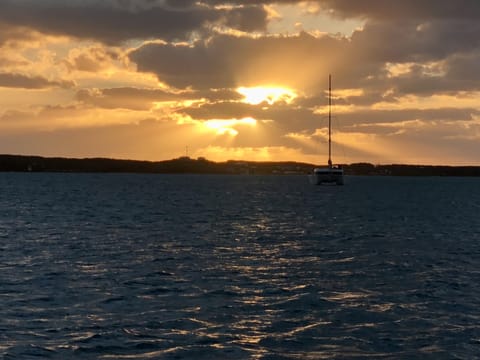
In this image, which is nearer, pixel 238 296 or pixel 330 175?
pixel 238 296

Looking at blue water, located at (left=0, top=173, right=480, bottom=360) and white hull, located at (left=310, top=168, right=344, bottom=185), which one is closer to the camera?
blue water, located at (left=0, top=173, right=480, bottom=360)

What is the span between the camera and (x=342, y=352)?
65.9ft

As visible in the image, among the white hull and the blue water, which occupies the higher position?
the white hull

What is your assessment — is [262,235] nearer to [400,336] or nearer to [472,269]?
[472,269]

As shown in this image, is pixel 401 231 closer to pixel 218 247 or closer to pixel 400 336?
pixel 218 247

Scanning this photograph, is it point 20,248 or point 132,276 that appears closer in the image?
point 132,276

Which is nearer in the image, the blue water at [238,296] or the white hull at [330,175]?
the blue water at [238,296]

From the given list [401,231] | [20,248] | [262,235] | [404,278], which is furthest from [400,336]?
[401,231]

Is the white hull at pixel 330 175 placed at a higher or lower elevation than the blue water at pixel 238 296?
higher

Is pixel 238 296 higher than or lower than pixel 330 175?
lower

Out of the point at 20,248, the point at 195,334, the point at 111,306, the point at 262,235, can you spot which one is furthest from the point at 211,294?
the point at 262,235

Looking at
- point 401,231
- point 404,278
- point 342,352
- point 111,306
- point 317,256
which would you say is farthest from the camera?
point 401,231

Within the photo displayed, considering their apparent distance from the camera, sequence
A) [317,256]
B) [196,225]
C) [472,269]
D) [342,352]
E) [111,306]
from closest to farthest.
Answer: [342,352] → [111,306] → [472,269] → [317,256] → [196,225]

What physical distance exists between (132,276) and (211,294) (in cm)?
628
